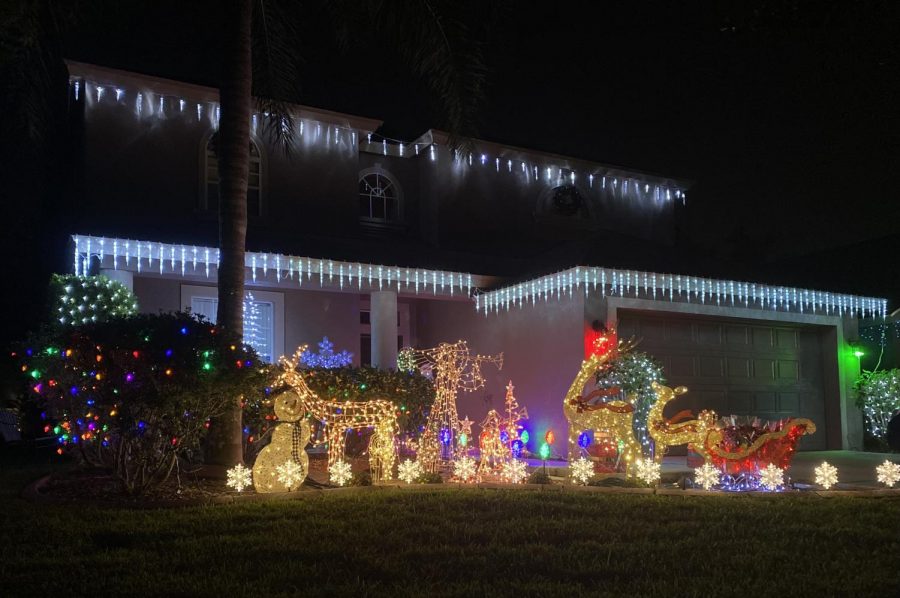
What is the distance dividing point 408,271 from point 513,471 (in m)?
5.49

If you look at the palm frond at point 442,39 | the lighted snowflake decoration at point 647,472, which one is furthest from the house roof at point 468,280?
the lighted snowflake decoration at point 647,472

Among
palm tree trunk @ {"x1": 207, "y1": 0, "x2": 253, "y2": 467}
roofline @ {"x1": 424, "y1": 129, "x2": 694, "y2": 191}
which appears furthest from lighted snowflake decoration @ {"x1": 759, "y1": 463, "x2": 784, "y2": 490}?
roofline @ {"x1": 424, "y1": 129, "x2": 694, "y2": 191}

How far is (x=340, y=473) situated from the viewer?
8625mm

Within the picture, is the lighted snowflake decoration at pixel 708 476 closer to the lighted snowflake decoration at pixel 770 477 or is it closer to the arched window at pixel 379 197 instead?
the lighted snowflake decoration at pixel 770 477

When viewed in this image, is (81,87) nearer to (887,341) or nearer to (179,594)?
(179,594)

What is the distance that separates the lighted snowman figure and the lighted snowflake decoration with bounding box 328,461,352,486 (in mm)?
543

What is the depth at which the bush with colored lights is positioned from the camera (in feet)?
24.7

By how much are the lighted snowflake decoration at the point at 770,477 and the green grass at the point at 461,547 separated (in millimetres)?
581

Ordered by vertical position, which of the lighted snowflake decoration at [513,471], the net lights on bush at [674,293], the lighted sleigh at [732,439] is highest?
the net lights on bush at [674,293]

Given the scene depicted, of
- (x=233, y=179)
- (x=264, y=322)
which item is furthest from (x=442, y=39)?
(x=264, y=322)

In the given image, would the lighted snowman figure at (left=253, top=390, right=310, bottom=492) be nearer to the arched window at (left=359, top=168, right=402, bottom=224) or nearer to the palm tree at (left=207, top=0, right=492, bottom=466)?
the palm tree at (left=207, top=0, right=492, bottom=466)

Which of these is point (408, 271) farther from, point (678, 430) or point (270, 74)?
point (678, 430)

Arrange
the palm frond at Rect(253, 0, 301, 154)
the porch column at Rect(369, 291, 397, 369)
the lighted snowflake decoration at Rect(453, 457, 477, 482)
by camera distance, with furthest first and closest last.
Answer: the porch column at Rect(369, 291, 397, 369), the palm frond at Rect(253, 0, 301, 154), the lighted snowflake decoration at Rect(453, 457, 477, 482)

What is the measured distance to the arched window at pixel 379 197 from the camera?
17.3 m
